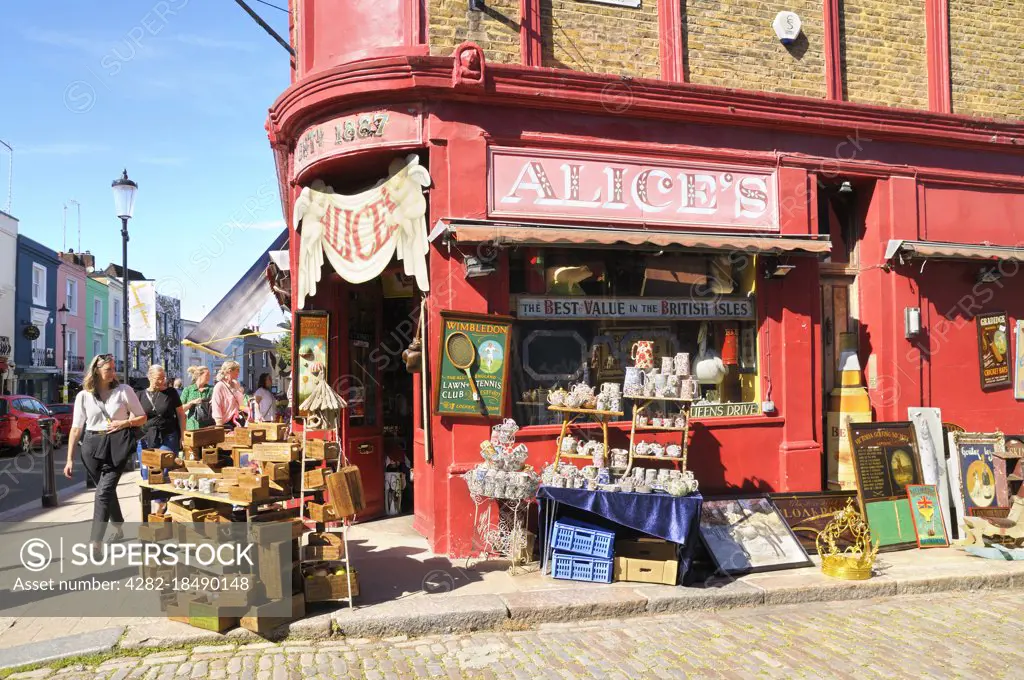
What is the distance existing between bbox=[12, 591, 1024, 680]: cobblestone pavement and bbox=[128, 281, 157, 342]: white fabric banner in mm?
10644

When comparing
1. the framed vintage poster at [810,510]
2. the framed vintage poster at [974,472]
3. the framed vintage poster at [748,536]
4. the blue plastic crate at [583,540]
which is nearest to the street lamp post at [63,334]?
the blue plastic crate at [583,540]

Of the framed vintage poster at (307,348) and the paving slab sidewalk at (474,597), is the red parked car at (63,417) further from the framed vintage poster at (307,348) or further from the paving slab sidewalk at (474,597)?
the paving slab sidewalk at (474,597)

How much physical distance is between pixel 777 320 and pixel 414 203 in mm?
4256

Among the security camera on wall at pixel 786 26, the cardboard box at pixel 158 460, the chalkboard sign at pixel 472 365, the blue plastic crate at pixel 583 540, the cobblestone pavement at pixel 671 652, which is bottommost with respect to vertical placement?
the cobblestone pavement at pixel 671 652

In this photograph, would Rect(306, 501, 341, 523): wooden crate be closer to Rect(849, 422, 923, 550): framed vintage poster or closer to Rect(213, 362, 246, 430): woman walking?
Rect(213, 362, 246, 430): woman walking

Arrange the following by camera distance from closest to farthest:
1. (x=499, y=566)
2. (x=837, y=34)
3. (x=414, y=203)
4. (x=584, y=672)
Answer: (x=584, y=672)
(x=499, y=566)
(x=414, y=203)
(x=837, y=34)

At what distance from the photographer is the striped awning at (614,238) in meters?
6.89

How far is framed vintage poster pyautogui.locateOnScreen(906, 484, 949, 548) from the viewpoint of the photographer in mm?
7562

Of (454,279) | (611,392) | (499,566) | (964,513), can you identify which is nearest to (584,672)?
(499,566)

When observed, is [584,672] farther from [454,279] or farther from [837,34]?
[837,34]

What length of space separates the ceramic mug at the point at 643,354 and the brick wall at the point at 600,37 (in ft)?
9.52

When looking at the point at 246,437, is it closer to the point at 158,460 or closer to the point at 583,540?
the point at 158,460

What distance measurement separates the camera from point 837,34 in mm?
8734

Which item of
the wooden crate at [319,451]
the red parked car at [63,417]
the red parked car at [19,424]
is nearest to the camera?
the wooden crate at [319,451]
